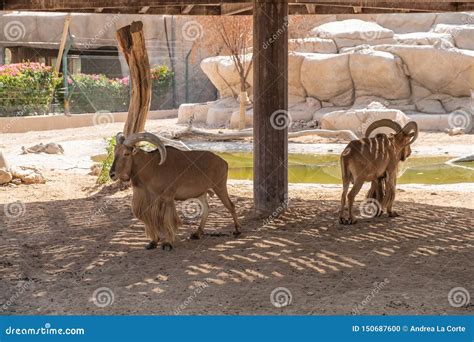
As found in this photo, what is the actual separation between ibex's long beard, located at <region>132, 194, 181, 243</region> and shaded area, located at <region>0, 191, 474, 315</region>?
8.0 inches

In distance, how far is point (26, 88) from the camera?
20984 millimetres

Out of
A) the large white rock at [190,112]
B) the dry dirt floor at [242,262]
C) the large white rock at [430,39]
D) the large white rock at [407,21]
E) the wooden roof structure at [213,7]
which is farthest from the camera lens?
the large white rock at [407,21]

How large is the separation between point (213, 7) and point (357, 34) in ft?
43.1

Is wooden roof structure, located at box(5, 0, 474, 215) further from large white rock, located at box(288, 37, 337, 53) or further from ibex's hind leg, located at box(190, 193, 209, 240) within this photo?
large white rock, located at box(288, 37, 337, 53)

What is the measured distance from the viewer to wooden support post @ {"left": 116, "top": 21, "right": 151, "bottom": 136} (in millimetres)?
9805

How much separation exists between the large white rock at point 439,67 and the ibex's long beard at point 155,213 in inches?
598

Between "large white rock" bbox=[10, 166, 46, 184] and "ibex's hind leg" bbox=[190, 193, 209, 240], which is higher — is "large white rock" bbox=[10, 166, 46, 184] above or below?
below

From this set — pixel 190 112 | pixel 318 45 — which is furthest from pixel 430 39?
pixel 190 112

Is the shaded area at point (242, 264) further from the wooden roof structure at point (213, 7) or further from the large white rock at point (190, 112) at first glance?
the large white rock at point (190, 112)

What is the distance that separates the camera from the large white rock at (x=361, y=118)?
18031 millimetres

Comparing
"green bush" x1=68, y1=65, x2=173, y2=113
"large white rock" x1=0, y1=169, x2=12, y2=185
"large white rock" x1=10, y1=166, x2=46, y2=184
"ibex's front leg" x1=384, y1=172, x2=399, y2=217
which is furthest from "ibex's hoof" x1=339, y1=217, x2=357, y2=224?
"green bush" x1=68, y1=65, x2=173, y2=113

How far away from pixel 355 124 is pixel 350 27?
633 centimetres

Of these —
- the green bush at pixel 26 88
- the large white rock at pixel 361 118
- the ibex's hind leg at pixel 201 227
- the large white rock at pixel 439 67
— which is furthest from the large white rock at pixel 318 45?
the ibex's hind leg at pixel 201 227

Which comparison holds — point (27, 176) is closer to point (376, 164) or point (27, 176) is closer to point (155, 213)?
point (155, 213)
